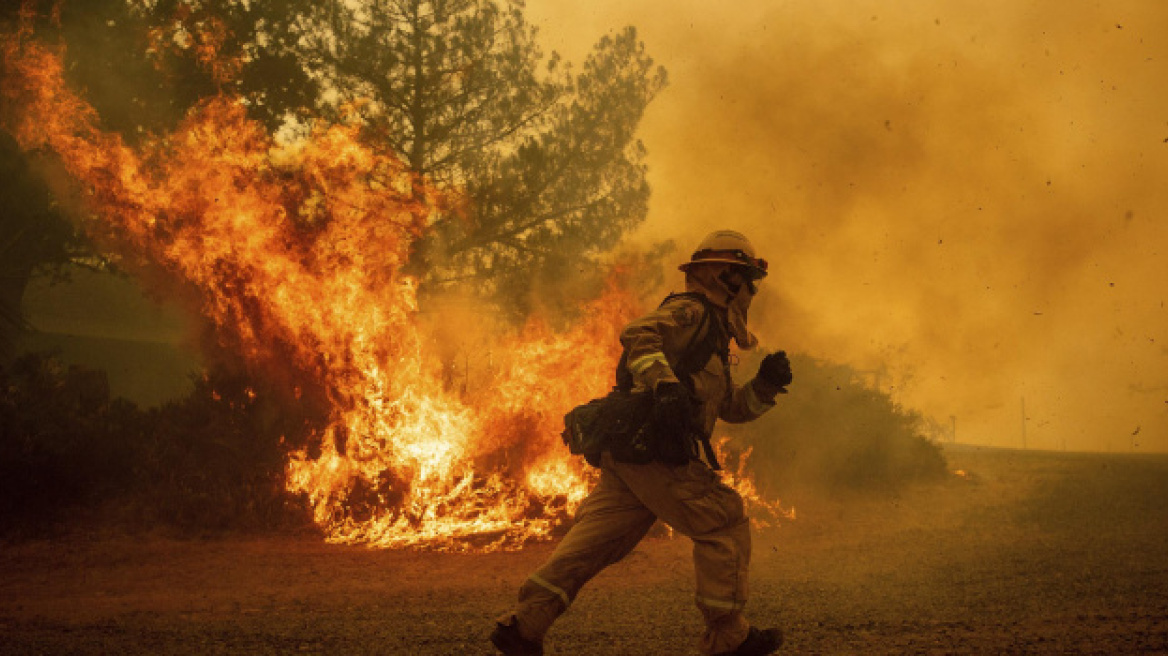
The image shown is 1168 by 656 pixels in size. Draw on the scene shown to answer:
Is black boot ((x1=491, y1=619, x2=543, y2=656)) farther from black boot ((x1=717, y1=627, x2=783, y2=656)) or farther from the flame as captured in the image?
the flame

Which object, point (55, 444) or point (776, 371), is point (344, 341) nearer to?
point (55, 444)

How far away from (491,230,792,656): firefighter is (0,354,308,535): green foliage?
629cm

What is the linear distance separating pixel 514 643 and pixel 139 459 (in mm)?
8087

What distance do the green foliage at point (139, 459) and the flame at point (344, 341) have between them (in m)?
0.48

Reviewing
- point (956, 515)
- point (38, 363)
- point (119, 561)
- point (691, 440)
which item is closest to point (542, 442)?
point (119, 561)

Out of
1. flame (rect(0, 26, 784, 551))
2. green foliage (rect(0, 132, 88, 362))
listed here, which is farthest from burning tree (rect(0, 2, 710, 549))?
green foliage (rect(0, 132, 88, 362))

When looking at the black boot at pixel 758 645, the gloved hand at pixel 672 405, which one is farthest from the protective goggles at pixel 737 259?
the black boot at pixel 758 645

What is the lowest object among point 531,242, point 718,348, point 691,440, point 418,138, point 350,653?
point 350,653

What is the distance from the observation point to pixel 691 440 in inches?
161

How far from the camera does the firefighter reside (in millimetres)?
3865

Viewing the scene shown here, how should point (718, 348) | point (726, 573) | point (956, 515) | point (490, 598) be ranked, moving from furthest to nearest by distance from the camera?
point (956, 515), point (490, 598), point (718, 348), point (726, 573)

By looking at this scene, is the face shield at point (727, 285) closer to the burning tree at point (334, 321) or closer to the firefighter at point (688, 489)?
the firefighter at point (688, 489)

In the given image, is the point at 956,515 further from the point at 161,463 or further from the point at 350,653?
the point at 161,463

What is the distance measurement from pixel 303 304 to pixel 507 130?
5.72 m
